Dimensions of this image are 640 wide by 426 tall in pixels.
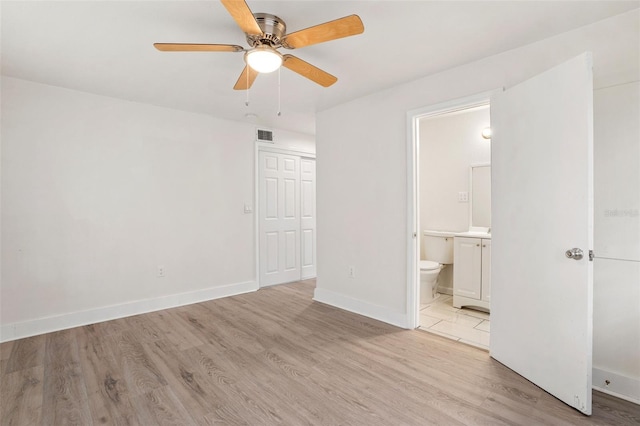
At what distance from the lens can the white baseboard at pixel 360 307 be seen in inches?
117

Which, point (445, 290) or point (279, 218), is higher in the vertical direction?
point (279, 218)

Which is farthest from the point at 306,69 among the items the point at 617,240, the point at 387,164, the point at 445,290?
the point at 445,290

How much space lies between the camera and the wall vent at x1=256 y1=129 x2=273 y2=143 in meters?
4.35

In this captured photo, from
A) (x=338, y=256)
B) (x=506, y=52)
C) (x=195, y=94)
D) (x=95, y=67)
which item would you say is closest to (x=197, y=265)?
(x=338, y=256)

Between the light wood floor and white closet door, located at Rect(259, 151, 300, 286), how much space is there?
1.57m

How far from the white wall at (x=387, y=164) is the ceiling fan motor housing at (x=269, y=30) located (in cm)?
150

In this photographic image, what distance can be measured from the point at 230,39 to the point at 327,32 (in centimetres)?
88

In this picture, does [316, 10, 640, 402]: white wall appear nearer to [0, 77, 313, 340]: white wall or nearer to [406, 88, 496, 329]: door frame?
[406, 88, 496, 329]: door frame

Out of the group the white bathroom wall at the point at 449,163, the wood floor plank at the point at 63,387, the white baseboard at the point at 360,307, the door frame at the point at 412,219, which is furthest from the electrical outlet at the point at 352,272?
the wood floor plank at the point at 63,387

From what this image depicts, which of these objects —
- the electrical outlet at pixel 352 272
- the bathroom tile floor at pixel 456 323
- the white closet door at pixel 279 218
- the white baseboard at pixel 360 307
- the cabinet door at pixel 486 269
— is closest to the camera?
the bathroom tile floor at pixel 456 323

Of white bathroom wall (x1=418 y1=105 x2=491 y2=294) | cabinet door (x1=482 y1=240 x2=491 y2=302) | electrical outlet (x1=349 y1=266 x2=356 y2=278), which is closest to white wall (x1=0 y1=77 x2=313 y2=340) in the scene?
electrical outlet (x1=349 y1=266 x2=356 y2=278)

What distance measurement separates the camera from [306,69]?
208 cm

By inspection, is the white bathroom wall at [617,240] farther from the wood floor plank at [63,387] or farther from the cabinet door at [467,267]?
the wood floor plank at [63,387]

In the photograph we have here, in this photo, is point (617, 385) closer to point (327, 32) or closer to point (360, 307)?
point (360, 307)
